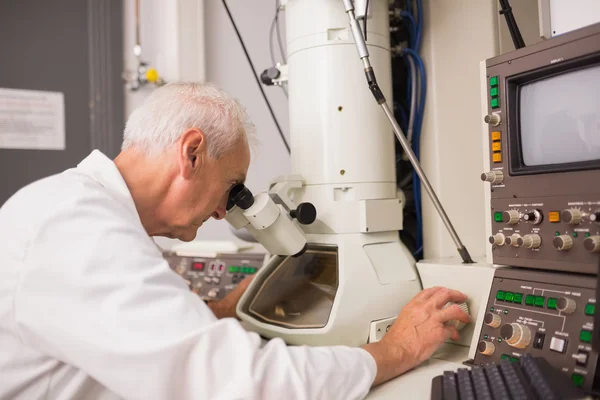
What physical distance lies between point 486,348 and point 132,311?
713 millimetres

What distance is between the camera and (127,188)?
1019 mm

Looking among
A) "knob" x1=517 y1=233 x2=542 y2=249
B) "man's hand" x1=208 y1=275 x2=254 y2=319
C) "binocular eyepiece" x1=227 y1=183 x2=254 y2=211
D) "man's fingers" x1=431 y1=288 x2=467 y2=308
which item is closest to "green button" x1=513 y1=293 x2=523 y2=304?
"knob" x1=517 y1=233 x2=542 y2=249

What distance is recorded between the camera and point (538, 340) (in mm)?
930

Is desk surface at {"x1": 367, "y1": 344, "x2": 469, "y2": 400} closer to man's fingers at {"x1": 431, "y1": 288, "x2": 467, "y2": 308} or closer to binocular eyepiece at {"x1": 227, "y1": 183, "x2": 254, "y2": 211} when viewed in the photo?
man's fingers at {"x1": 431, "y1": 288, "x2": 467, "y2": 308}

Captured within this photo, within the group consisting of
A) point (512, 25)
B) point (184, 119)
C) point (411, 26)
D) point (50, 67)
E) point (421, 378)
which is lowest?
point (421, 378)

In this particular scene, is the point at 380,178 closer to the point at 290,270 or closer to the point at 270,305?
the point at 290,270

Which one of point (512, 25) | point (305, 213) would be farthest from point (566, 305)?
point (512, 25)

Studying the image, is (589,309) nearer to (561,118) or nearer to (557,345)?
(557,345)

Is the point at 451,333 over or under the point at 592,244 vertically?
under

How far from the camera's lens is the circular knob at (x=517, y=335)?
95 cm

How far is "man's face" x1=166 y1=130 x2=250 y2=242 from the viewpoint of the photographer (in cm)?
106

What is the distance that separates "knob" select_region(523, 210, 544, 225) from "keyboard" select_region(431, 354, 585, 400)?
0.88 feet

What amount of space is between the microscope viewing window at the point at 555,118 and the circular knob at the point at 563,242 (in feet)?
0.43

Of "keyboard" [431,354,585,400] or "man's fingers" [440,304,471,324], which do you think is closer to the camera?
"keyboard" [431,354,585,400]
